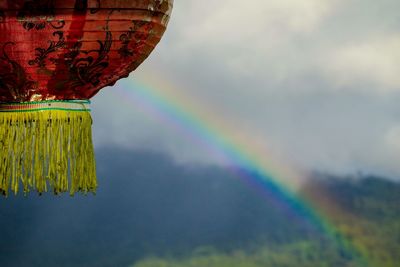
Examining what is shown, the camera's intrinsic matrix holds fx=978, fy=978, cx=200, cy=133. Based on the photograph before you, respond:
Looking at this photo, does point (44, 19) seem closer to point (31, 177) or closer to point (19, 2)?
point (19, 2)

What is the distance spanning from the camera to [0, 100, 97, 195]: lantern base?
4.89m

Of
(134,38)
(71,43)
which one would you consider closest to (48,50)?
(71,43)

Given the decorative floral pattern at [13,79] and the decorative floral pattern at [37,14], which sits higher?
the decorative floral pattern at [37,14]

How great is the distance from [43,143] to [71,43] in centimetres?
64

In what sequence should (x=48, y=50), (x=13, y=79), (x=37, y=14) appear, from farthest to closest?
(x=13, y=79)
(x=48, y=50)
(x=37, y=14)

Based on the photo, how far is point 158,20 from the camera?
4793mm

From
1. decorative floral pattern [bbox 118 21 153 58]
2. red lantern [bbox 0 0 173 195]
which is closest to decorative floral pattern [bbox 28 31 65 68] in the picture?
red lantern [bbox 0 0 173 195]

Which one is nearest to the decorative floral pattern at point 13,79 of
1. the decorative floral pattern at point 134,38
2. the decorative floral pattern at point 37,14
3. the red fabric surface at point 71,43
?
the red fabric surface at point 71,43

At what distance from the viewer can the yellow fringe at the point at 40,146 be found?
491 cm

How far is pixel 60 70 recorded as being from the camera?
4645 mm

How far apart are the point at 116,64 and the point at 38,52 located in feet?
1.49

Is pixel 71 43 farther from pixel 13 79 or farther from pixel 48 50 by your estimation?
pixel 13 79

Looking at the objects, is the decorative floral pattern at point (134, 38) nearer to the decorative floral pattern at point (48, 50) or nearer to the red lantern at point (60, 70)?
the red lantern at point (60, 70)

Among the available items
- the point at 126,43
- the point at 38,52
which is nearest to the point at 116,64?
the point at 126,43
